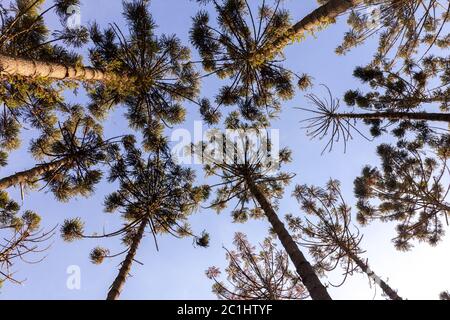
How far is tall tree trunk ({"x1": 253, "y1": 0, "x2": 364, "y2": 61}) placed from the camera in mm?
7117

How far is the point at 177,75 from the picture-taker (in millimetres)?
10539

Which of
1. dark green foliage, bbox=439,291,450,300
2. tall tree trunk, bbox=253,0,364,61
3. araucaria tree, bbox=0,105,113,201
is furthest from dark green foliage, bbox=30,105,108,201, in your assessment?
dark green foliage, bbox=439,291,450,300

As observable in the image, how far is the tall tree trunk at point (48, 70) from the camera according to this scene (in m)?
5.07

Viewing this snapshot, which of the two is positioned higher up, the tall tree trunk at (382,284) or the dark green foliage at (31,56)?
the dark green foliage at (31,56)

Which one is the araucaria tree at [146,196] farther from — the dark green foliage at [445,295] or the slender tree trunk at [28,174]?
the dark green foliage at [445,295]

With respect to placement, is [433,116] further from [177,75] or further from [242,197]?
[177,75]

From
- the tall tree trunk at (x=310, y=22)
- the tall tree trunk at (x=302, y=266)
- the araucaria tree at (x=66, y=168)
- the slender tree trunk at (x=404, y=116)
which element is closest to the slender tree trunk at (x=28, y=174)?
the araucaria tree at (x=66, y=168)

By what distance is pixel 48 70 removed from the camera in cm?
595

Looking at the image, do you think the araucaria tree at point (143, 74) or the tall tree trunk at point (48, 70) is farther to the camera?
the araucaria tree at point (143, 74)

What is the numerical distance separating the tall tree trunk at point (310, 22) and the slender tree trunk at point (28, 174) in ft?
19.4

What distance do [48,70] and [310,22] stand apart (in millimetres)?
5793

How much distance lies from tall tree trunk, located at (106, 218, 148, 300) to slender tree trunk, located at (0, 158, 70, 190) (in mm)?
2827
